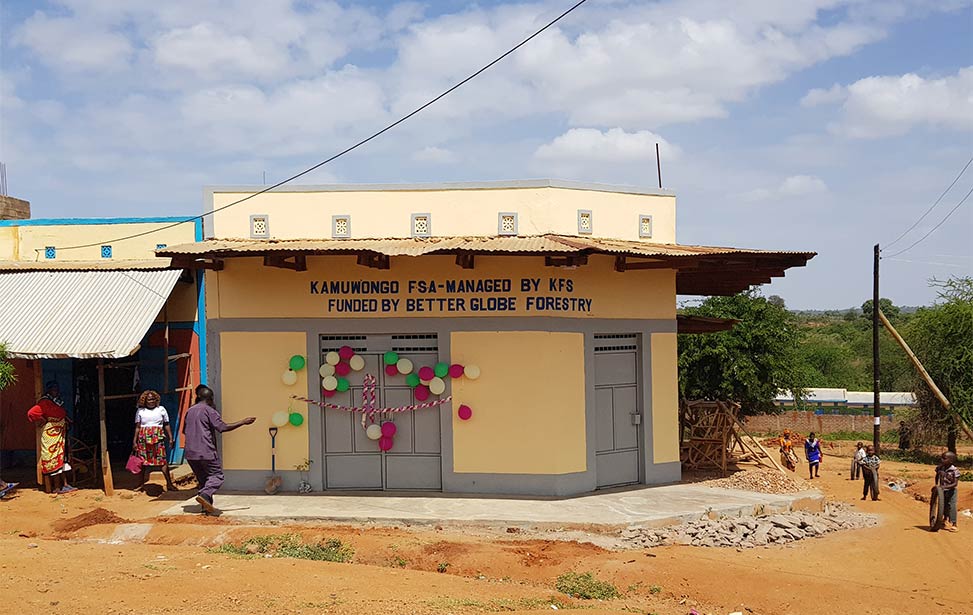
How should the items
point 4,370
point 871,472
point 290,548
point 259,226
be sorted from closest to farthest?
point 290,548, point 4,370, point 259,226, point 871,472

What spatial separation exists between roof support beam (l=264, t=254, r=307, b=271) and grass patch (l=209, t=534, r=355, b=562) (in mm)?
3658

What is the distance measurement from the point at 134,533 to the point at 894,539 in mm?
9936

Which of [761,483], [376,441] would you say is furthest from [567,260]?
[761,483]

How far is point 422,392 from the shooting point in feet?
37.0

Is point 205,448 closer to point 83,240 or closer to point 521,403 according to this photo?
point 521,403

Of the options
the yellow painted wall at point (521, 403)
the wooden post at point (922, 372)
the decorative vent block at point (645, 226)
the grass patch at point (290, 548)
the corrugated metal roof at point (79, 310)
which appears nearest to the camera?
the grass patch at point (290, 548)

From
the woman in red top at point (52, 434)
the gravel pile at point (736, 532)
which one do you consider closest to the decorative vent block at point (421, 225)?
the gravel pile at point (736, 532)

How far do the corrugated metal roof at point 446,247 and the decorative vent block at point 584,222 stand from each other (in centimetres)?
17

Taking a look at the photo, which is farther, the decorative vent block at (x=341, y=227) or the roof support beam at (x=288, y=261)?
the decorative vent block at (x=341, y=227)

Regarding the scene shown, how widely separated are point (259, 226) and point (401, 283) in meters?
2.51

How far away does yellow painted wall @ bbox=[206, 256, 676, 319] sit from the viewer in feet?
36.5

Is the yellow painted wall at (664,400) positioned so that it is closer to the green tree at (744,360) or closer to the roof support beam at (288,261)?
the roof support beam at (288,261)

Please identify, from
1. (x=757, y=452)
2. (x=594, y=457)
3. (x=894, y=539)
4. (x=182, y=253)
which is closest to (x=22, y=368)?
(x=182, y=253)

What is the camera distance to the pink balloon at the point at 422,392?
444 inches
